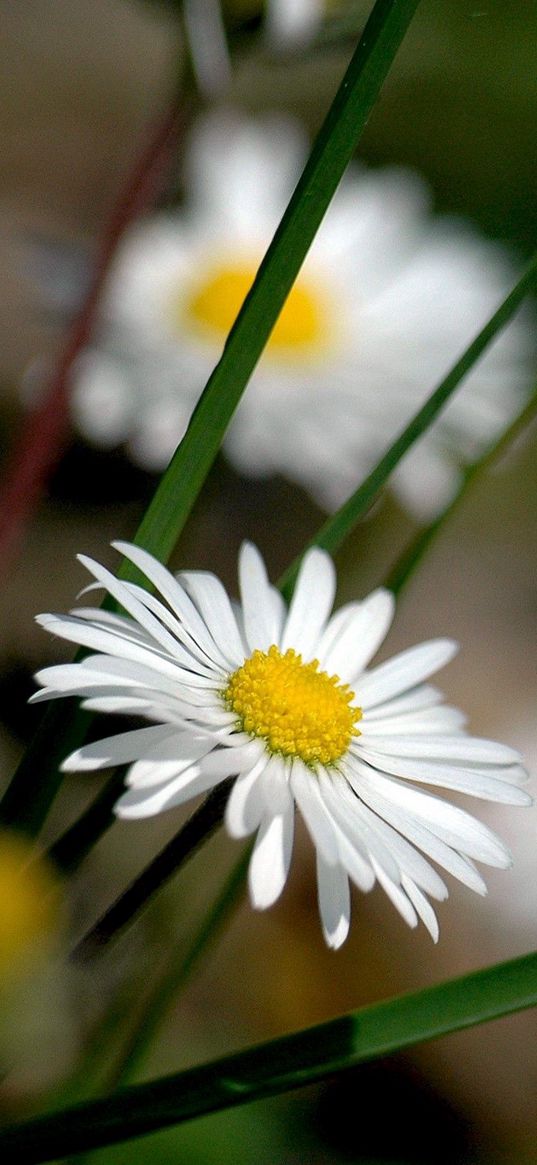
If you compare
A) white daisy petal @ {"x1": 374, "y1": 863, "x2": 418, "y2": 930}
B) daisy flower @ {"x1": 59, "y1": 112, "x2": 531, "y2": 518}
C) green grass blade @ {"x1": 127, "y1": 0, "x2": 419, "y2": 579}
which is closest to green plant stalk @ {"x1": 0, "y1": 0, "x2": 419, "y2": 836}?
green grass blade @ {"x1": 127, "y1": 0, "x2": 419, "y2": 579}

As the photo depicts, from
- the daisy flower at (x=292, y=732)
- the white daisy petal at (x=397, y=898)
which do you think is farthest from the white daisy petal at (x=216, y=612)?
the white daisy petal at (x=397, y=898)

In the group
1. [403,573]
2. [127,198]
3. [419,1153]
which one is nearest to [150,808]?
[403,573]

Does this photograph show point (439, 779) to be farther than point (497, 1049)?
No

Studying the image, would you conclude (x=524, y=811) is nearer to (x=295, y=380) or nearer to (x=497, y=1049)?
(x=497, y=1049)

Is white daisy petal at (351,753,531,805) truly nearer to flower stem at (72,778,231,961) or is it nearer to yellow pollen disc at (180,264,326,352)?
flower stem at (72,778,231,961)

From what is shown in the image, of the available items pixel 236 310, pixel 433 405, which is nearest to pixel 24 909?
pixel 433 405
